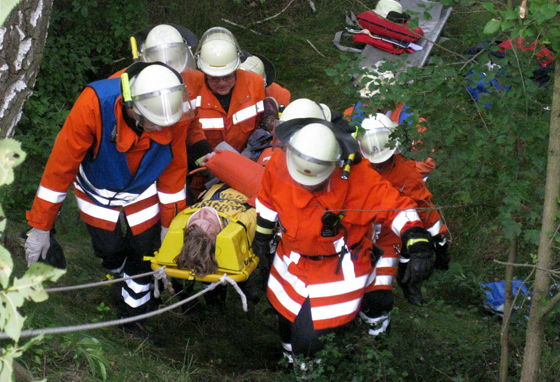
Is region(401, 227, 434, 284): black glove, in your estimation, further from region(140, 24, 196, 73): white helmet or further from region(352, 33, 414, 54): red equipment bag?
region(352, 33, 414, 54): red equipment bag

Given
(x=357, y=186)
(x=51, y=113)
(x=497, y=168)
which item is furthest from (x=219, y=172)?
(x=51, y=113)

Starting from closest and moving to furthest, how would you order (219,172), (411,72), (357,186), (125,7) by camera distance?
(411,72), (357,186), (219,172), (125,7)

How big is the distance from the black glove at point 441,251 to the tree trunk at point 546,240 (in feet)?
4.09

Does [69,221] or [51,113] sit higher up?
[51,113]

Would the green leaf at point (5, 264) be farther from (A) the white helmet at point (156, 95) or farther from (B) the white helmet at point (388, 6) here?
(B) the white helmet at point (388, 6)

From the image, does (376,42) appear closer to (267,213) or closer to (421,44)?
(421,44)

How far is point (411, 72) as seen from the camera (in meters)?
2.78

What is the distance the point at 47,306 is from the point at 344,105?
4.67 metres

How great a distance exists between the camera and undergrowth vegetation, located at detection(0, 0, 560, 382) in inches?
102

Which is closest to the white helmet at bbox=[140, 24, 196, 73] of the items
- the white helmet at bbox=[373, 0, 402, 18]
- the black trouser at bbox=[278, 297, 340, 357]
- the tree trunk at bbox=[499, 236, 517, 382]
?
the black trouser at bbox=[278, 297, 340, 357]

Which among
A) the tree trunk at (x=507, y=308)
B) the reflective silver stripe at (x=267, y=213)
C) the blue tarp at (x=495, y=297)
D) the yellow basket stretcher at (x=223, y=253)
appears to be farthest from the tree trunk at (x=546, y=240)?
the blue tarp at (x=495, y=297)

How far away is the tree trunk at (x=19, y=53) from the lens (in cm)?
272

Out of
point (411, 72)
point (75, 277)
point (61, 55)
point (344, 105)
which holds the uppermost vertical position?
point (411, 72)

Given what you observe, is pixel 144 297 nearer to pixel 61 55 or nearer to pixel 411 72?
pixel 411 72
